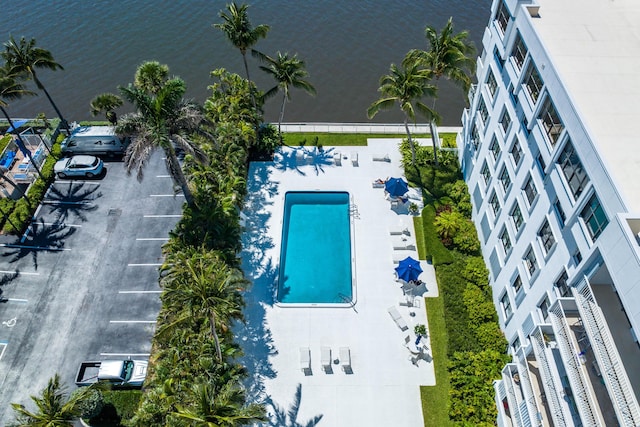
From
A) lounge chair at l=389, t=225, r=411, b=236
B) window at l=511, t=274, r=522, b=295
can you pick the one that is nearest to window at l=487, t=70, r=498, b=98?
lounge chair at l=389, t=225, r=411, b=236

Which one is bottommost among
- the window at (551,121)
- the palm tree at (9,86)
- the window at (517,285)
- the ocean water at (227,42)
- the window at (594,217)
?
the window at (594,217)

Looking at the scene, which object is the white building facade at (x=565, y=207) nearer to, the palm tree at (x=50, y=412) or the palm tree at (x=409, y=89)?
the palm tree at (x=409, y=89)

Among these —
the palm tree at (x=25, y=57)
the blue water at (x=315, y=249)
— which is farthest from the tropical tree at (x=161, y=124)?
the palm tree at (x=25, y=57)

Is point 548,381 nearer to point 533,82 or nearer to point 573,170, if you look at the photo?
point 573,170

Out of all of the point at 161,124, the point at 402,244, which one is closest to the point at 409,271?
the point at 402,244

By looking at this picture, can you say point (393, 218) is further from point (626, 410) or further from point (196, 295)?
point (626, 410)

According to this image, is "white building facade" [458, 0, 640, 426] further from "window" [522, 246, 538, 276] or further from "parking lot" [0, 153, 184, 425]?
"parking lot" [0, 153, 184, 425]
